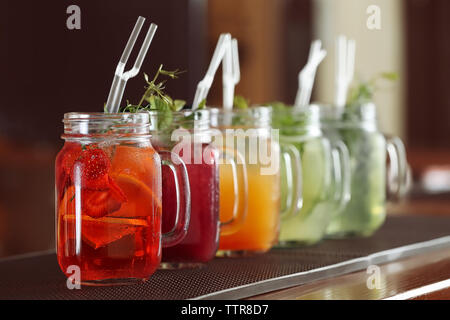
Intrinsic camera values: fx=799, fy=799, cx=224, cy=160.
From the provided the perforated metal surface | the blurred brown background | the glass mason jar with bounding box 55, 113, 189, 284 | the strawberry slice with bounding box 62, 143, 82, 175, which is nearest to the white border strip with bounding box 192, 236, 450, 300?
the perforated metal surface

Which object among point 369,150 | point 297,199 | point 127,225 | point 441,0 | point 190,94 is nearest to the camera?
point 127,225

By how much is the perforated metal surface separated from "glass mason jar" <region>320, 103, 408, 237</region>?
41 millimetres

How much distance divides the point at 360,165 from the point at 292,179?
8.3 inches

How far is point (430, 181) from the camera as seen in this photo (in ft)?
14.4

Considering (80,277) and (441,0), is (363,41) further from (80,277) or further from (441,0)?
(80,277)

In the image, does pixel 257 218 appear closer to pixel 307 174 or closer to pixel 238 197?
pixel 238 197

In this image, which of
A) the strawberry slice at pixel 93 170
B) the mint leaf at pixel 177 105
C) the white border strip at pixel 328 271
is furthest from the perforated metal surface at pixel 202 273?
the mint leaf at pixel 177 105

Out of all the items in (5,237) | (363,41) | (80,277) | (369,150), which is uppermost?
(363,41)

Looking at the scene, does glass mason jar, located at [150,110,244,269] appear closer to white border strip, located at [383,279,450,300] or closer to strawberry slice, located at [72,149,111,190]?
strawberry slice, located at [72,149,111,190]

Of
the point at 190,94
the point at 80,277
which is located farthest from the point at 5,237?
the point at 80,277

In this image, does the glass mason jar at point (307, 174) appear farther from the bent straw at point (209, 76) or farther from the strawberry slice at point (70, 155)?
the strawberry slice at point (70, 155)

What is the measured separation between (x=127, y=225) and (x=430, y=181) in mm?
3592

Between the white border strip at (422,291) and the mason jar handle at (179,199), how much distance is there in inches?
11.6

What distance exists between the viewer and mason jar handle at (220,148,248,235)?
1.26 metres
